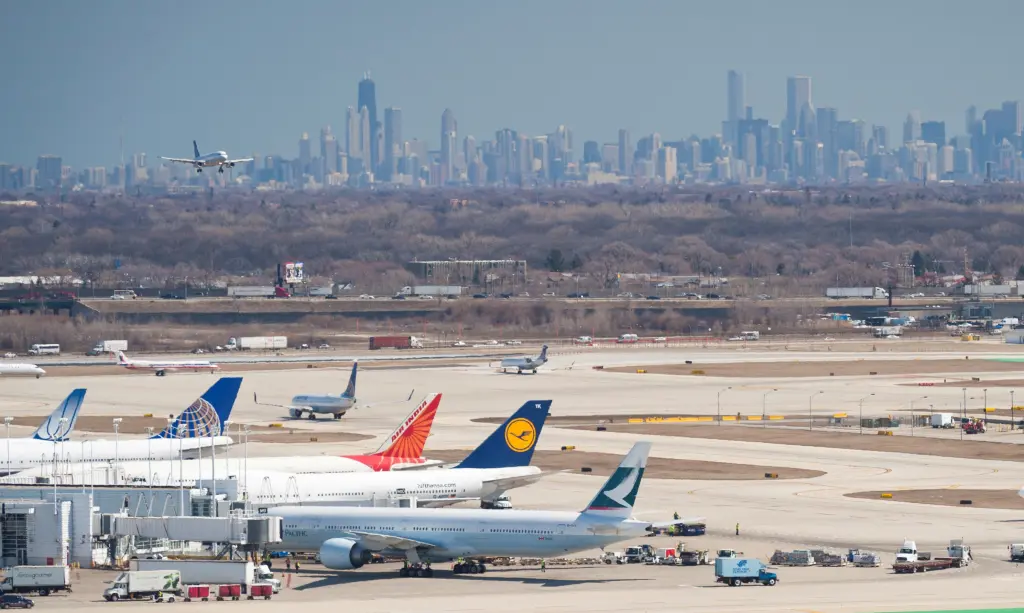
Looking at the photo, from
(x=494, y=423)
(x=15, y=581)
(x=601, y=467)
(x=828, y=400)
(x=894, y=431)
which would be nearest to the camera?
(x=15, y=581)

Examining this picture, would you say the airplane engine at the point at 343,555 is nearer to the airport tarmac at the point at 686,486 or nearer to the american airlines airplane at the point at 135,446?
the airport tarmac at the point at 686,486

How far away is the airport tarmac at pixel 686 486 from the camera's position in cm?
5741

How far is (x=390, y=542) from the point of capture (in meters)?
61.9

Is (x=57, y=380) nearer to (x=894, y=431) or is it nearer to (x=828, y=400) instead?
(x=828, y=400)

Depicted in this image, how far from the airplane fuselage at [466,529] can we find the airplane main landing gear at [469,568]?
777 millimetres

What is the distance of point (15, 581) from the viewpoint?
5872cm

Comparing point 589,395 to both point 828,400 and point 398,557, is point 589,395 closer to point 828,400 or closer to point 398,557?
point 828,400

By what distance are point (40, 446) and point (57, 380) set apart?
83.8 metres

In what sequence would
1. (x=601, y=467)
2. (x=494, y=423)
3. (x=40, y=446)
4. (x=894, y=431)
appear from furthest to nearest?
(x=494, y=423) < (x=894, y=431) < (x=601, y=467) < (x=40, y=446)

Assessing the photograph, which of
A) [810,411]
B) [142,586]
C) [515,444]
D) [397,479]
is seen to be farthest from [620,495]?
[810,411]

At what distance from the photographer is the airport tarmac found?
5741 centimetres

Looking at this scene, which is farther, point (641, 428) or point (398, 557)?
point (641, 428)

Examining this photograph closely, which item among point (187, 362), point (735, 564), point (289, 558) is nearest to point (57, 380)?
point (187, 362)

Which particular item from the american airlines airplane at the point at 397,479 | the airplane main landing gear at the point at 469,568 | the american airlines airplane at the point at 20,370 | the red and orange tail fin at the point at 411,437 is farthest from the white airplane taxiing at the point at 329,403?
the airplane main landing gear at the point at 469,568
